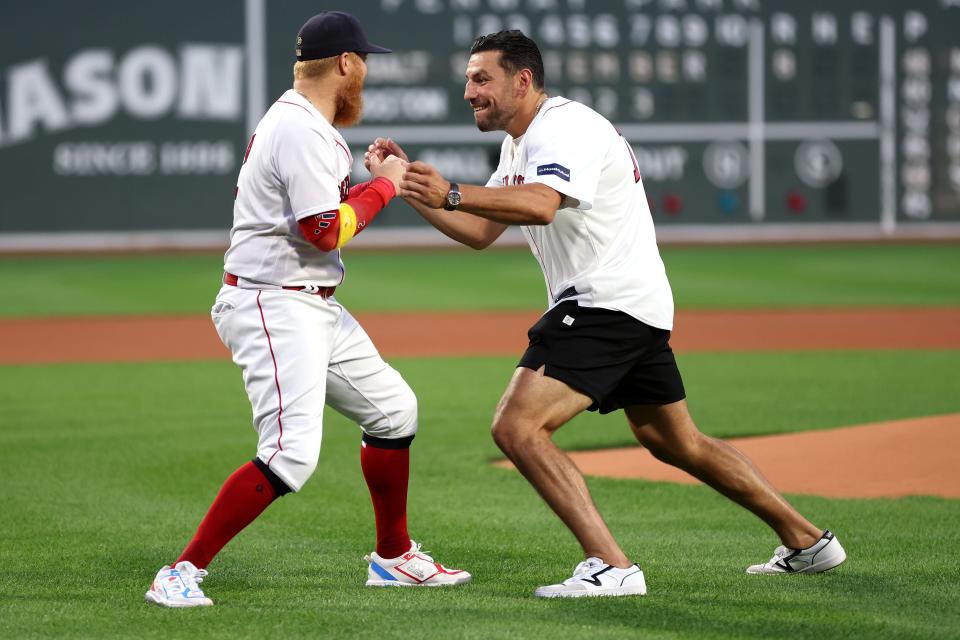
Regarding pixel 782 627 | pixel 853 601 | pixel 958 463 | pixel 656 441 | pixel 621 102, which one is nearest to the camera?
pixel 782 627

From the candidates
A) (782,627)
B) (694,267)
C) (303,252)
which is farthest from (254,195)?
(694,267)

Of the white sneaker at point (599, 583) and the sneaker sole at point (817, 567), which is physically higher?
the white sneaker at point (599, 583)

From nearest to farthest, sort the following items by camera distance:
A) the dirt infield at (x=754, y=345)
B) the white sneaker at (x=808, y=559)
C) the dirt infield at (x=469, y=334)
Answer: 1. the white sneaker at (x=808, y=559)
2. the dirt infield at (x=754, y=345)
3. the dirt infield at (x=469, y=334)

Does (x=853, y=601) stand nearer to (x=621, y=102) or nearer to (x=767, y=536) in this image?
(x=767, y=536)

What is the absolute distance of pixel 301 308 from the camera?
4484 millimetres

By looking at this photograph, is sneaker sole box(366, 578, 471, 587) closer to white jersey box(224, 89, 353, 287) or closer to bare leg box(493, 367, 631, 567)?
bare leg box(493, 367, 631, 567)

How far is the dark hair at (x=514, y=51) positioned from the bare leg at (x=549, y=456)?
104 centimetres

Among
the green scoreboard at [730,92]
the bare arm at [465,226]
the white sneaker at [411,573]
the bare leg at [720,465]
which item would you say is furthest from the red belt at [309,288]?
the green scoreboard at [730,92]

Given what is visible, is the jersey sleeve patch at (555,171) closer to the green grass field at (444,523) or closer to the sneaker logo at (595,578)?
the sneaker logo at (595,578)

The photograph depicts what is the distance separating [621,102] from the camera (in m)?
23.8

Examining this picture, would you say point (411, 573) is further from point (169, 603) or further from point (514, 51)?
point (514, 51)

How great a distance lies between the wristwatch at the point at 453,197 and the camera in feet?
14.1

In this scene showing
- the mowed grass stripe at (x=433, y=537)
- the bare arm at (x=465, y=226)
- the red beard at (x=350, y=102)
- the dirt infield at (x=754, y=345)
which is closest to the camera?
the mowed grass stripe at (x=433, y=537)

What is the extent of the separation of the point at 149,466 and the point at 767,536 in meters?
3.38
